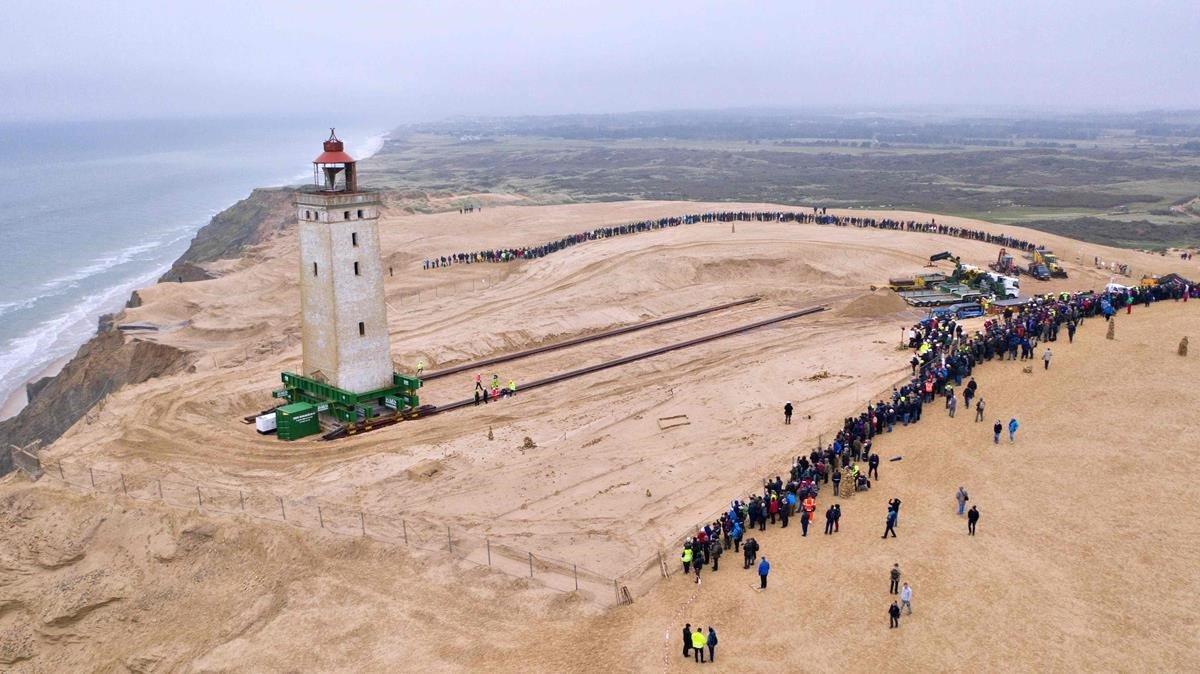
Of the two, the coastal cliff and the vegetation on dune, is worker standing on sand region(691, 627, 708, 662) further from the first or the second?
the vegetation on dune

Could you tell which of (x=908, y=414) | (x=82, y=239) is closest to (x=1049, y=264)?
(x=908, y=414)

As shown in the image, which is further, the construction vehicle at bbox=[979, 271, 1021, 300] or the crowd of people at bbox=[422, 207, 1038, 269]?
the crowd of people at bbox=[422, 207, 1038, 269]

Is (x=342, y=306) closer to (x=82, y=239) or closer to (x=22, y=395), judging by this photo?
(x=22, y=395)

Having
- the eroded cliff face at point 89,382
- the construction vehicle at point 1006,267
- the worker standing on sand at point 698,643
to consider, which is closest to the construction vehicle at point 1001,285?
the construction vehicle at point 1006,267

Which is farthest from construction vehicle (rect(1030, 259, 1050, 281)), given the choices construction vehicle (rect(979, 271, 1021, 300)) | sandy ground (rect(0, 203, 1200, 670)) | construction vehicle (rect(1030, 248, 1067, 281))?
sandy ground (rect(0, 203, 1200, 670))

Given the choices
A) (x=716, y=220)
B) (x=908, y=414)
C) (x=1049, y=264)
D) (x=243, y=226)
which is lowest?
(x=908, y=414)

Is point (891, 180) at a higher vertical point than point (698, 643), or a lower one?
higher
